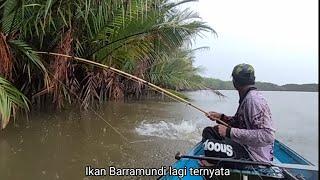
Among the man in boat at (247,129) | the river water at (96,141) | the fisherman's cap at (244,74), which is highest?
the fisherman's cap at (244,74)

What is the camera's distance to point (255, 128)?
3277 mm

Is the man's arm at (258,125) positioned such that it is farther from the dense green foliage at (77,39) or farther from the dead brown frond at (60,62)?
the dead brown frond at (60,62)

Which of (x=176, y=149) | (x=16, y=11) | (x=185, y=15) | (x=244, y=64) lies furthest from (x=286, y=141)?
(x=16, y=11)

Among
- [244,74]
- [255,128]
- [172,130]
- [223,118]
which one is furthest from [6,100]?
[172,130]

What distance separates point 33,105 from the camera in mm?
9125

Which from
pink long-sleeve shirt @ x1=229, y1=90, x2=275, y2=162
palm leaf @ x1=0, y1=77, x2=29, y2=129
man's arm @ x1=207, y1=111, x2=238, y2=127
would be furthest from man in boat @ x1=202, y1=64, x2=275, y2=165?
palm leaf @ x1=0, y1=77, x2=29, y2=129

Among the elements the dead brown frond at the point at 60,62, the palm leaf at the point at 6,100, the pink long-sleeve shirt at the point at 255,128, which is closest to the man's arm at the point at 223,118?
the pink long-sleeve shirt at the point at 255,128

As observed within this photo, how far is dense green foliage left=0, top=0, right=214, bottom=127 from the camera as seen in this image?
20.4ft

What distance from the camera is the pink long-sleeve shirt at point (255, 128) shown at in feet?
10.6

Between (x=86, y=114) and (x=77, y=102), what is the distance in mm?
515

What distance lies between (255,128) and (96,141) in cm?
386

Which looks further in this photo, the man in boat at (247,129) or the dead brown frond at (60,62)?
the dead brown frond at (60,62)

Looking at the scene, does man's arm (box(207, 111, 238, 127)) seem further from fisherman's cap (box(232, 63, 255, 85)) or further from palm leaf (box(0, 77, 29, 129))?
palm leaf (box(0, 77, 29, 129))

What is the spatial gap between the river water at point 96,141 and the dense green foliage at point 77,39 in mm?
611
